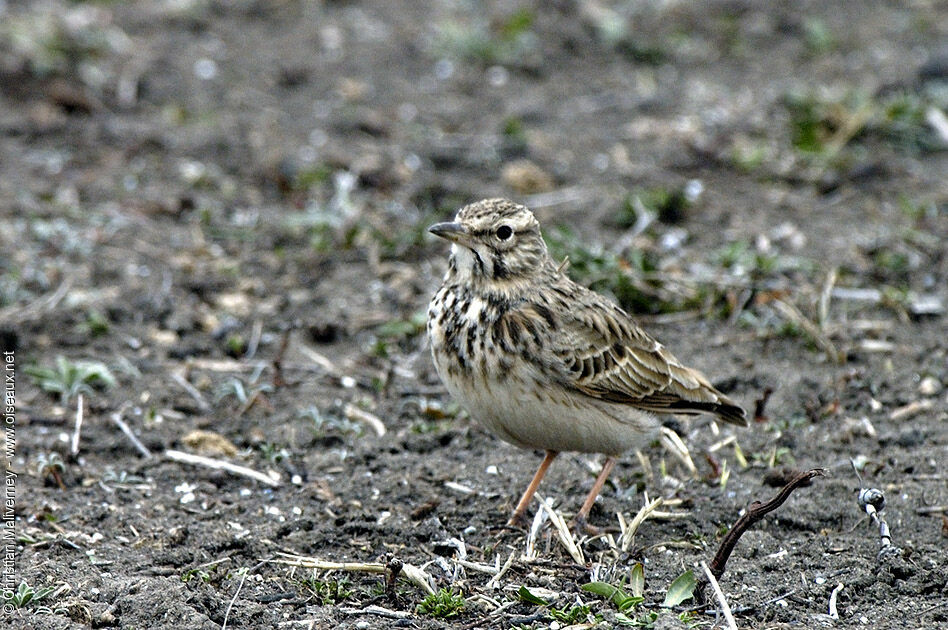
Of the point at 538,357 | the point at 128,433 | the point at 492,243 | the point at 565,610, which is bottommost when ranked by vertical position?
the point at 128,433

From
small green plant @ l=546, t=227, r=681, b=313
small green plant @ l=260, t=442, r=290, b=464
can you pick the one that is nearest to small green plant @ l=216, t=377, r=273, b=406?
small green plant @ l=260, t=442, r=290, b=464

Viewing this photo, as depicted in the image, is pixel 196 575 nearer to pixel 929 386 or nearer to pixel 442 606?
pixel 442 606

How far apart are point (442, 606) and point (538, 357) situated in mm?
1121

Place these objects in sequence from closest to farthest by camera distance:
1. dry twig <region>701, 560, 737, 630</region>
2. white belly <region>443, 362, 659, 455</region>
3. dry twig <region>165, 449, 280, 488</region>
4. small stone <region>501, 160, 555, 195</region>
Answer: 1. dry twig <region>701, 560, 737, 630</region>
2. white belly <region>443, 362, 659, 455</region>
3. dry twig <region>165, 449, 280, 488</region>
4. small stone <region>501, 160, 555, 195</region>

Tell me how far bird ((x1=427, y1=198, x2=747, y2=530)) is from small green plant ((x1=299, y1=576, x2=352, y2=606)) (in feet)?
2.90

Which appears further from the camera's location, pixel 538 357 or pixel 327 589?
pixel 538 357

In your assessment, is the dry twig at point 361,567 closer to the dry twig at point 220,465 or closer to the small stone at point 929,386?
the dry twig at point 220,465

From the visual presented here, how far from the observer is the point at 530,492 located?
5422 mm

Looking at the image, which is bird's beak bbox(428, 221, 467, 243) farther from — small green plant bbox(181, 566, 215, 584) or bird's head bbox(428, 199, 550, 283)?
small green plant bbox(181, 566, 215, 584)

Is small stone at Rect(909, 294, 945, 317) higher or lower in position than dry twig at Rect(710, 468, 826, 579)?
lower

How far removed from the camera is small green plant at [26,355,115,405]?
6328mm

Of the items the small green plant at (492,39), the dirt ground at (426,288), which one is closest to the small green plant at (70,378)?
the dirt ground at (426,288)

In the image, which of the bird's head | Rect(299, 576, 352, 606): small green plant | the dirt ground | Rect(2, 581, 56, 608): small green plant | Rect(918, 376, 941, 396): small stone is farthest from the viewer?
Rect(918, 376, 941, 396): small stone

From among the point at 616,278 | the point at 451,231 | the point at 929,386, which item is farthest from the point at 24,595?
the point at 929,386
